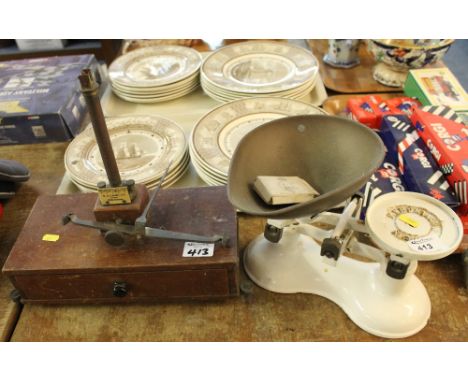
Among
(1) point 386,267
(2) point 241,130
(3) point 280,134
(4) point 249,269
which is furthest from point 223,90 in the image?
(1) point 386,267

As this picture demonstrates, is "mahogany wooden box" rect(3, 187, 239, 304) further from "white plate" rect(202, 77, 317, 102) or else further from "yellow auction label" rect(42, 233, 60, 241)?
"white plate" rect(202, 77, 317, 102)

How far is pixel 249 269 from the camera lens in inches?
35.4

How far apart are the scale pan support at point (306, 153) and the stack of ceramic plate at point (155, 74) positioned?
27.2 inches

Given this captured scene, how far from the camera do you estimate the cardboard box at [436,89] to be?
1215 millimetres

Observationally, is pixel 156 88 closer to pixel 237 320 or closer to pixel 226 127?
pixel 226 127

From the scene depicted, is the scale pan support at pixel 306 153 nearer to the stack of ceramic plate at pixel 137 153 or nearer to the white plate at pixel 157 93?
the stack of ceramic plate at pixel 137 153

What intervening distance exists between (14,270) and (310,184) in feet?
2.03

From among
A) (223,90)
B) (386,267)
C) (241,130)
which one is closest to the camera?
(386,267)

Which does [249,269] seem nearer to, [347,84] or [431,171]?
[431,171]

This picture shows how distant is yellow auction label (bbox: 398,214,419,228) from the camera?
73 centimetres

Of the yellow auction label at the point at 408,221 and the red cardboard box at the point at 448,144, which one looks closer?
the yellow auction label at the point at 408,221

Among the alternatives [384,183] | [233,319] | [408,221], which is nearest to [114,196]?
[233,319]

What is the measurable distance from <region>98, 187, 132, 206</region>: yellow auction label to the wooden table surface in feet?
0.78

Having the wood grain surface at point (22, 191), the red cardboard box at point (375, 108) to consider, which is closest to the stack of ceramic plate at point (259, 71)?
the red cardboard box at point (375, 108)
